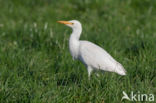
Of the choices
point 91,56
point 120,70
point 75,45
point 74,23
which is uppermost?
point 74,23

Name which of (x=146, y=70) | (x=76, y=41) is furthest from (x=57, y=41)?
(x=146, y=70)

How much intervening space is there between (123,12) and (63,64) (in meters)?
3.93

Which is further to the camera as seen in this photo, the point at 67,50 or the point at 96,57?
the point at 67,50

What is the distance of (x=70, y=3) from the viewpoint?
29.7 ft

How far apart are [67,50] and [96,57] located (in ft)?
2.89

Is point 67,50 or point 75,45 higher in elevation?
point 75,45

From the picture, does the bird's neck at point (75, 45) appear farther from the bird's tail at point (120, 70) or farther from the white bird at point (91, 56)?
the bird's tail at point (120, 70)

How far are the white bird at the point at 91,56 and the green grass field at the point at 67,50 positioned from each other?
0.42 feet

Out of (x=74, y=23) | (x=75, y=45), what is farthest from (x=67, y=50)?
(x=74, y=23)

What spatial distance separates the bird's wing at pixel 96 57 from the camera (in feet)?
16.3

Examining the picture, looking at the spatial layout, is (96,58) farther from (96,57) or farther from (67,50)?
(67,50)

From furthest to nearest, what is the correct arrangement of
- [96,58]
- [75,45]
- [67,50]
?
1. [67,50]
2. [75,45]
3. [96,58]

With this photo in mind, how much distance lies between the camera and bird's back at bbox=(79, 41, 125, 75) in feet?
16.2

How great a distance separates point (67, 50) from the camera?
5.84 meters
